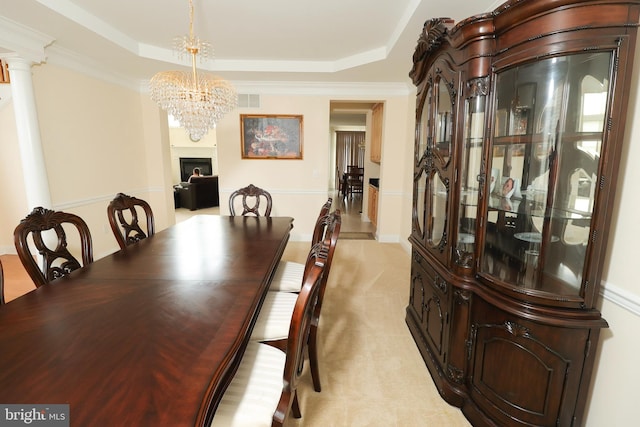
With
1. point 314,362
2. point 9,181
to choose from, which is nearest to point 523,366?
point 314,362

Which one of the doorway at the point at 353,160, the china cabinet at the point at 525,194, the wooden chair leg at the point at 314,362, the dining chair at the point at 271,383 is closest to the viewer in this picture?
the dining chair at the point at 271,383

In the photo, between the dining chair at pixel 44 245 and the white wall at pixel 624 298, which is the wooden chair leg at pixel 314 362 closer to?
the white wall at pixel 624 298

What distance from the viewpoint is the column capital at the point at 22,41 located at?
2465 millimetres

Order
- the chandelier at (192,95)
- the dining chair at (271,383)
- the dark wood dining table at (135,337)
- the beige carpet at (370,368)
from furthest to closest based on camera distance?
the chandelier at (192,95)
the beige carpet at (370,368)
the dining chair at (271,383)
the dark wood dining table at (135,337)

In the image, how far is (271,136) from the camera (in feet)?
15.2

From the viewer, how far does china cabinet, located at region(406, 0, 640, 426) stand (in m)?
1.14

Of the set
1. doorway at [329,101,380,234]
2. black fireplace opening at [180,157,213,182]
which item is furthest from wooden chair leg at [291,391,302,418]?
black fireplace opening at [180,157,213,182]

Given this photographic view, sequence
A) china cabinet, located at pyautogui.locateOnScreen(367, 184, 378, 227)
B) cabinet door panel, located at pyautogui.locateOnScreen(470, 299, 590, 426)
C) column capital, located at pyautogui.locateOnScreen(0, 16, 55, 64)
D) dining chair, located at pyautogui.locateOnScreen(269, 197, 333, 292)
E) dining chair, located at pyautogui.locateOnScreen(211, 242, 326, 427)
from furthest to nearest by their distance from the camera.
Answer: china cabinet, located at pyautogui.locateOnScreen(367, 184, 378, 227) → column capital, located at pyautogui.locateOnScreen(0, 16, 55, 64) → dining chair, located at pyautogui.locateOnScreen(269, 197, 333, 292) → cabinet door panel, located at pyautogui.locateOnScreen(470, 299, 590, 426) → dining chair, located at pyautogui.locateOnScreen(211, 242, 326, 427)

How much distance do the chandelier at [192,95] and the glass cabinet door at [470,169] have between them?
191 cm

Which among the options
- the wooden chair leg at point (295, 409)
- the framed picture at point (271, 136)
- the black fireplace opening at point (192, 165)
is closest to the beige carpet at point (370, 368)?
the wooden chair leg at point (295, 409)

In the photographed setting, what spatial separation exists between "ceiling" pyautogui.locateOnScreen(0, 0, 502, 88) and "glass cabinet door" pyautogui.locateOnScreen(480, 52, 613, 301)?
1241 mm

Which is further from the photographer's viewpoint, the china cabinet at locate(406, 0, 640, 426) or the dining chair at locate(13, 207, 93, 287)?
the dining chair at locate(13, 207, 93, 287)

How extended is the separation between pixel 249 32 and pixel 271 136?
1735 mm

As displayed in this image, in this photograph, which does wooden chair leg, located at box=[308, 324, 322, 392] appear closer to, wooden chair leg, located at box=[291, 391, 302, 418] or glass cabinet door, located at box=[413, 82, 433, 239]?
wooden chair leg, located at box=[291, 391, 302, 418]
